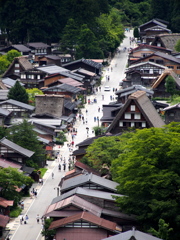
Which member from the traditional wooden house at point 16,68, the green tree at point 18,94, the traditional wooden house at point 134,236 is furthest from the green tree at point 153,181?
the traditional wooden house at point 16,68

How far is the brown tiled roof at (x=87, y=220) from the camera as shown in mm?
40656

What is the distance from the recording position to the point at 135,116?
6006 cm

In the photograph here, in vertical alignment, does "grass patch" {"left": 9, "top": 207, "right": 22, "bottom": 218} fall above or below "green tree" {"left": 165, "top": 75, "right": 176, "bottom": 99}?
below

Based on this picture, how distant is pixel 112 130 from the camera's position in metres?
60.9

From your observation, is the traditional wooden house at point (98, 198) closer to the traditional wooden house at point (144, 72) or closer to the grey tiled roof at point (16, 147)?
the grey tiled roof at point (16, 147)

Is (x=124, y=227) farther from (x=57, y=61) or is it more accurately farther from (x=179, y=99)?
(x=57, y=61)

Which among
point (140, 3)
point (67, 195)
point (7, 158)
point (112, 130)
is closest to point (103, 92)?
point (112, 130)

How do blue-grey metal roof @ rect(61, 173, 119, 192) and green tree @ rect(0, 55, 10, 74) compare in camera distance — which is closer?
blue-grey metal roof @ rect(61, 173, 119, 192)

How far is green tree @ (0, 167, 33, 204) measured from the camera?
47156 millimetres

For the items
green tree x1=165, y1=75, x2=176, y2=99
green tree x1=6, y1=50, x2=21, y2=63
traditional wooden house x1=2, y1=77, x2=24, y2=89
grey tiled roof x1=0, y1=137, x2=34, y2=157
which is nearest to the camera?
grey tiled roof x1=0, y1=137, x2=34, y2=157

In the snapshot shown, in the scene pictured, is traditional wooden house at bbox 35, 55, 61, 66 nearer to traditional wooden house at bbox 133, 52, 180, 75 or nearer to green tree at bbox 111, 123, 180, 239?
traditional wooden house at bbox 133, 52, 180, 75

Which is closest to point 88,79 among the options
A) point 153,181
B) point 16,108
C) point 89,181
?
point 16,108

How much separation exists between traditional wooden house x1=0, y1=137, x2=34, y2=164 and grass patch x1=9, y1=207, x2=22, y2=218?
645 cm

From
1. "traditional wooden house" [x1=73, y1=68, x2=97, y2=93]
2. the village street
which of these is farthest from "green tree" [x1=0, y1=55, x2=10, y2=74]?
the village street
